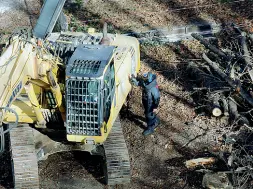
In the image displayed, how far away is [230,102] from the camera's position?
40.2 feet

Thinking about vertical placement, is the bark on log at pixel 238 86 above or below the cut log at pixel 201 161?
above

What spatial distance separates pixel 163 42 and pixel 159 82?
1868 mm

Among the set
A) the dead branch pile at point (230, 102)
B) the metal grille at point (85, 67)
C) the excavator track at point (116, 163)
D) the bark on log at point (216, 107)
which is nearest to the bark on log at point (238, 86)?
the dead branch pile at point (230, 102)

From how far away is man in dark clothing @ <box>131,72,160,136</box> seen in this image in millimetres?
11758

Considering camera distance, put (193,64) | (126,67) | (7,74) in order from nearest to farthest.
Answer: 1. (7,74)
2. (126,67)
3. (193,64)

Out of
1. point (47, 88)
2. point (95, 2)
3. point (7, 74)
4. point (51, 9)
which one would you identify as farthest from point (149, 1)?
point (7, 74)

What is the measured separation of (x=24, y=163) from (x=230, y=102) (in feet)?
15.1

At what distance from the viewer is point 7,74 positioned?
8914mm

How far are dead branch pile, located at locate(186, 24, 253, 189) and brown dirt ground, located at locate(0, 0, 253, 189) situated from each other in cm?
32

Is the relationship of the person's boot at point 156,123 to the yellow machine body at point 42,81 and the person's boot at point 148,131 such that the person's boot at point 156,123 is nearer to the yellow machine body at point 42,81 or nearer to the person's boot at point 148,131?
the person's boot at point 148,131

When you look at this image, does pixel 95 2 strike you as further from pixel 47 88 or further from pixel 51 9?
pixel 47 88

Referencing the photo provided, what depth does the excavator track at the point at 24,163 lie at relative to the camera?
1070 cm

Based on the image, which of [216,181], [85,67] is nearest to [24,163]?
[85,67]

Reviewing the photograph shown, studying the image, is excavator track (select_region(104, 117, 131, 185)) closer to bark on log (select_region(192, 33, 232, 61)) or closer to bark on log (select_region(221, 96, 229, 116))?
bark on log (select_region(221, 96, 229, 116))
